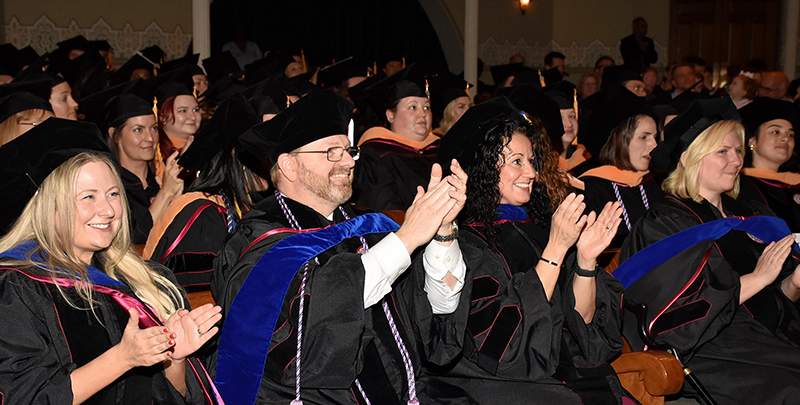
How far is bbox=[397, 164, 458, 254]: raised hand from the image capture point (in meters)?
2.46

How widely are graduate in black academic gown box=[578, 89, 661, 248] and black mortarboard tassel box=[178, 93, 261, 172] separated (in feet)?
8.28

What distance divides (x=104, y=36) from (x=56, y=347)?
30.1 ft

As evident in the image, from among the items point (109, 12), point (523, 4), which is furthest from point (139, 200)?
point (523, 4)

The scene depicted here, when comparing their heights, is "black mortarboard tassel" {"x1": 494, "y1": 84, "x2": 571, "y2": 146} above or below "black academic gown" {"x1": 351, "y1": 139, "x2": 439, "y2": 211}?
above

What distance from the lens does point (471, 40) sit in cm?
1338

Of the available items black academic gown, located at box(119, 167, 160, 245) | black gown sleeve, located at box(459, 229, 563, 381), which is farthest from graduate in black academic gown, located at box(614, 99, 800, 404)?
black academic gown, located at box(119, 167, 160, 245)

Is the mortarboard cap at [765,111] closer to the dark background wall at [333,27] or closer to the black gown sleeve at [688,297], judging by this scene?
the black gown sleeve at [688,297]

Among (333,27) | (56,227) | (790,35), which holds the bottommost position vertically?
(56,227)

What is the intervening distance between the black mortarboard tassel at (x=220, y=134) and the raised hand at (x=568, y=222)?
66.3 inches

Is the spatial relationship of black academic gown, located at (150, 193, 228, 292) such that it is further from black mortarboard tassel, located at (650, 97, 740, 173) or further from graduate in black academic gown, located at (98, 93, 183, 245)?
black mortarboard tassel, located at (650, 97, 740, 173)

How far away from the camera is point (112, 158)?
2.50 metres

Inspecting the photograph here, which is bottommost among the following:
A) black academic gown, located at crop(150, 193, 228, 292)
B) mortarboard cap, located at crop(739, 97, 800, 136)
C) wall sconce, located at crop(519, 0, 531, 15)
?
black academic gown, located at crop(150, 193, 228, 292)

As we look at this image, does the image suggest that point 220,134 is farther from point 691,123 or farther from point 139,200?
point 691,123

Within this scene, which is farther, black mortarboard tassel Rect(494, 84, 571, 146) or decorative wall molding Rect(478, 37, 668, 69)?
decorative wall molding Rect(478, 37, 668, 69)
